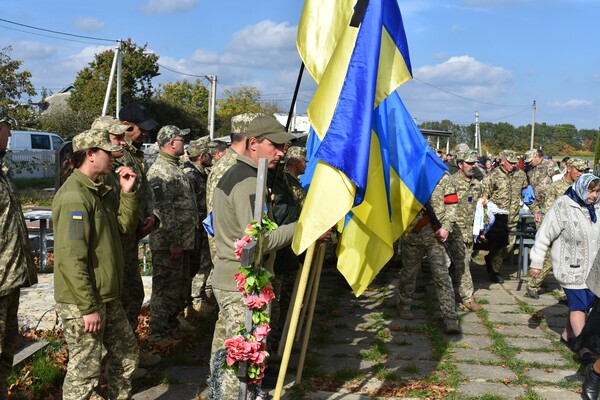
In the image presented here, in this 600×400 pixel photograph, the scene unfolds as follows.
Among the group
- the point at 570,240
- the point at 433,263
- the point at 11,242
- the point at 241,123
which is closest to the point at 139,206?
the point at 241,123

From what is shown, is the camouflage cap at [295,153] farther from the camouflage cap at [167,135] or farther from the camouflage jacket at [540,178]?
the camouflage jacket at [540,178]

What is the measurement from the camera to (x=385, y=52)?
4.90 metres

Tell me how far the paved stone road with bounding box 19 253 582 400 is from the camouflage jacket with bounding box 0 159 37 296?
1584 mm

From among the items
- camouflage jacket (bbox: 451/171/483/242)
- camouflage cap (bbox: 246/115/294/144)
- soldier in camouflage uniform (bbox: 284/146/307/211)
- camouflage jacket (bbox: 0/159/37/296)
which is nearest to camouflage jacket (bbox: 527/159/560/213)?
camouflage jacket (bbox: 451/171/483/242)

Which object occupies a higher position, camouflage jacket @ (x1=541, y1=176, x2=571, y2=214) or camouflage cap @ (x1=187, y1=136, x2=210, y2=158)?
camouflage cap @ (x1=187, y1=136, x2=210, y2=158)

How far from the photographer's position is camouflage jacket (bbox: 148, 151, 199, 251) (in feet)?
21.7

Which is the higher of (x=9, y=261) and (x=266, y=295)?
(x=9, y=261)

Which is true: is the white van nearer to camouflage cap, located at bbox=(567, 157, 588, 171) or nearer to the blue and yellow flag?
camouflage cap, located at bbox=(567, 157, 588, 171)

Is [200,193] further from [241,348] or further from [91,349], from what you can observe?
[241,348]

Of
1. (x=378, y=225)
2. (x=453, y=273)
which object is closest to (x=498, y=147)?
(x=453, y=273)

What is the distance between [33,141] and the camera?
32.0 m

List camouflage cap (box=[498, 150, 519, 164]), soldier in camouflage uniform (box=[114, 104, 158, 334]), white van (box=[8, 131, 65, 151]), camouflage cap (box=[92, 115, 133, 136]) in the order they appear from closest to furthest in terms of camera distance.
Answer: camouflage cap (box=[92, 115, 133, 136]) < soldier in camouflage uniform (box=[114, 104, 158, 334]) < camouflage cap (box=[498, 150, 519, 164]) < white van (box=[8, 131, 65, 151])

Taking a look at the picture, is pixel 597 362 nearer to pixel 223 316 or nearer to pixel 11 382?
pixel 223 316

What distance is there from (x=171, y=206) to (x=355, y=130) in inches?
114
